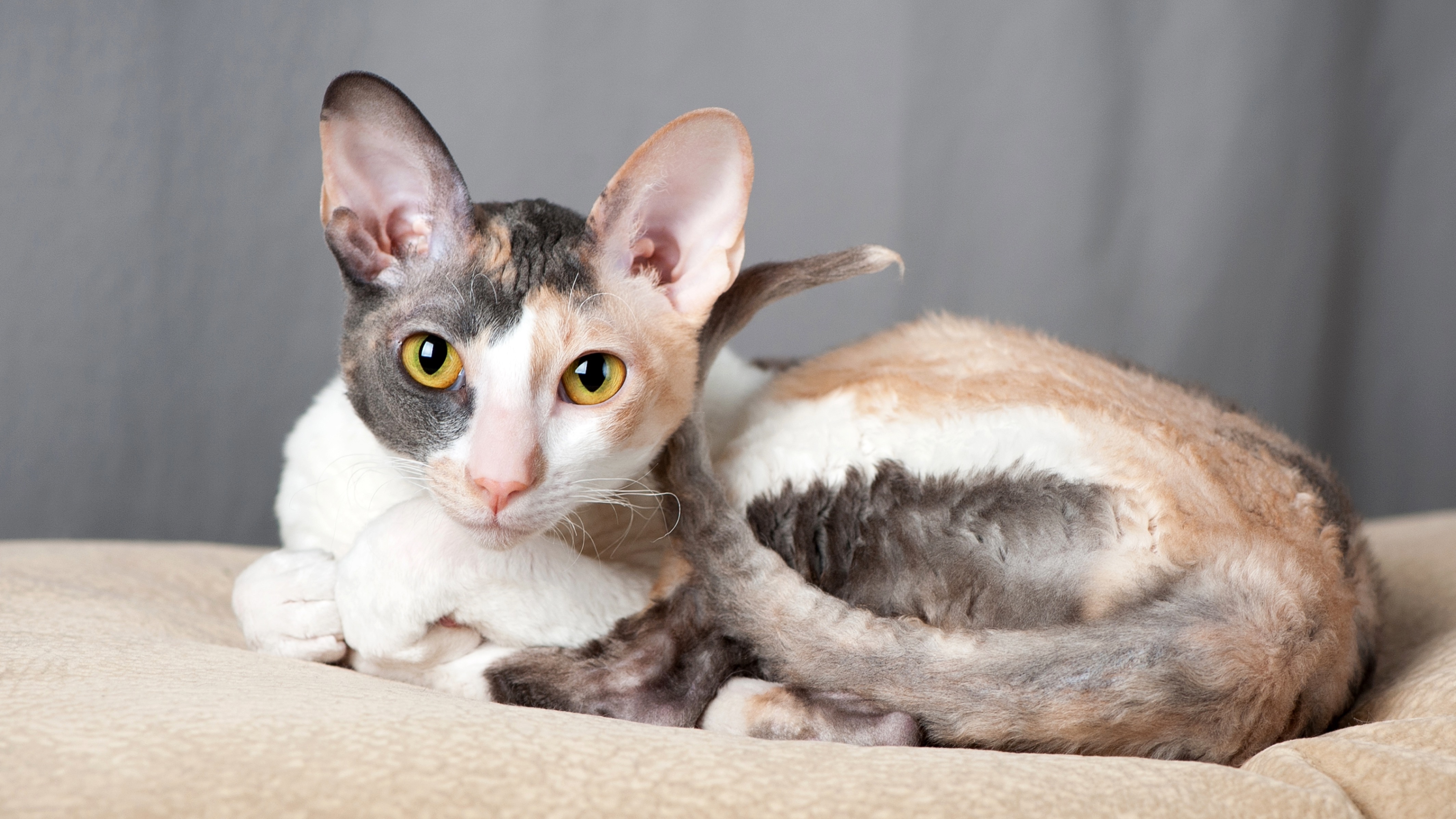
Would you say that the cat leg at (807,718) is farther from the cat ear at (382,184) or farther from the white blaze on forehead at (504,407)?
the cat ear at (382,184)

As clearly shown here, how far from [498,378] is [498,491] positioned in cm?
15

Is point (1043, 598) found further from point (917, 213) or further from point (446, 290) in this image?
point (917, 213)

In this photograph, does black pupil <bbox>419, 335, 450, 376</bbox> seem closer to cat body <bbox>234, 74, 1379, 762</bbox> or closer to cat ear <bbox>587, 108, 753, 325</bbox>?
cat body <bbox>234, 74, 1379, 762</bbox>

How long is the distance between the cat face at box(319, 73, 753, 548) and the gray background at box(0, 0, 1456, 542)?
1838mm

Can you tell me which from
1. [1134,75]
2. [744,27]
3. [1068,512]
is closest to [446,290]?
[1068,512]

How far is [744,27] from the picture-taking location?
138 inches

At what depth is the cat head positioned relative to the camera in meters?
1.34

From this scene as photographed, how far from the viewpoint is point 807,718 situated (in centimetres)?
132

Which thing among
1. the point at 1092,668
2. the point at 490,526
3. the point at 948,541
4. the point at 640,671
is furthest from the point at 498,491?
the point at 1092,668

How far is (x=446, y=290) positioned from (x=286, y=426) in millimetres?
2190

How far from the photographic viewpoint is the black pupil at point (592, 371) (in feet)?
4.58

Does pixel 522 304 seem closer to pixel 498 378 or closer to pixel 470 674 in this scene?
pixel 498 378

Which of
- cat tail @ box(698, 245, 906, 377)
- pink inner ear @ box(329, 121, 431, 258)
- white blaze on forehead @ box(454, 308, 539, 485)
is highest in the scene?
pink inner ear @ box(329, 121, 431, 258)

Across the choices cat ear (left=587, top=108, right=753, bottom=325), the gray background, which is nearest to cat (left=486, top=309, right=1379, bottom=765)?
cat ear (left=587, top=108, right=753, bottom=325)
